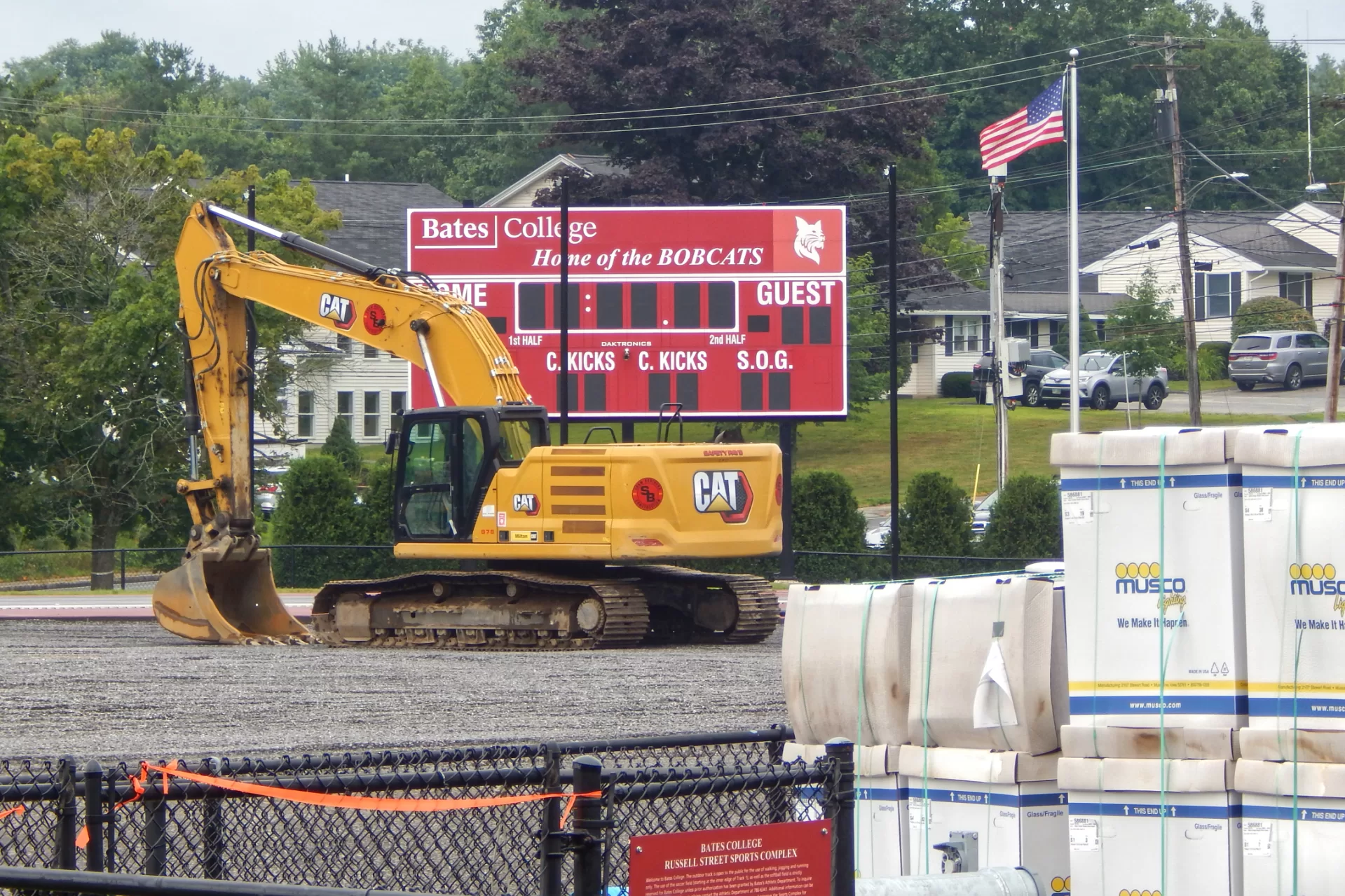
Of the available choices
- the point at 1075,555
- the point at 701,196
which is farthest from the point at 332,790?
the point at 701,196

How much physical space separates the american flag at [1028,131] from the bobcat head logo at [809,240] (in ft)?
23.3

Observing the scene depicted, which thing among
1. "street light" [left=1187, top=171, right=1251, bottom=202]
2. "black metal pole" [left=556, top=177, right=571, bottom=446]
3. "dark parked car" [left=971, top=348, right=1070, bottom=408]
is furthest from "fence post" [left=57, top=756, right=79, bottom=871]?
"dark parked car" [left=971, top=348, right=1070, bottom=408]

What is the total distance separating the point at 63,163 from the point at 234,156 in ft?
189

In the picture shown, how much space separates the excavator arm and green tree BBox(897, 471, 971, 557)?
11692 millimetres

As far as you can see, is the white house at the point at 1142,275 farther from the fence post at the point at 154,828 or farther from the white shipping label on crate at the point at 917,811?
the fence post at the point at 154,828

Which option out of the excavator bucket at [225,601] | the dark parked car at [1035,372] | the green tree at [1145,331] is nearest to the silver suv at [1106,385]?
the green tree at [1145,331]

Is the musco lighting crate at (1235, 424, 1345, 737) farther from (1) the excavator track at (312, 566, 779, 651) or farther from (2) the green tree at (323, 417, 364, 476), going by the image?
Result: (2) the green tree at (323, 417, 364, 476)

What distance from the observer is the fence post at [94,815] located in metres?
4.47

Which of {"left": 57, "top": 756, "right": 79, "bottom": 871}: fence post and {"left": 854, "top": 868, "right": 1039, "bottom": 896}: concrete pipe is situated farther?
{"left": 854, "top": 868, "right": 1039, "bottom": 896}: concrete pipe

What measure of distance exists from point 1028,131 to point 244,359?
55.7ft

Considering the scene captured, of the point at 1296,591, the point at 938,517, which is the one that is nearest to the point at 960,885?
the point at 1296,591

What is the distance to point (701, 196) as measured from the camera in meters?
51.8

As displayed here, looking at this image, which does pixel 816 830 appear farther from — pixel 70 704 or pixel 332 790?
pixel 70 704

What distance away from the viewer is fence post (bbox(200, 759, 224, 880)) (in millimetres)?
4883
